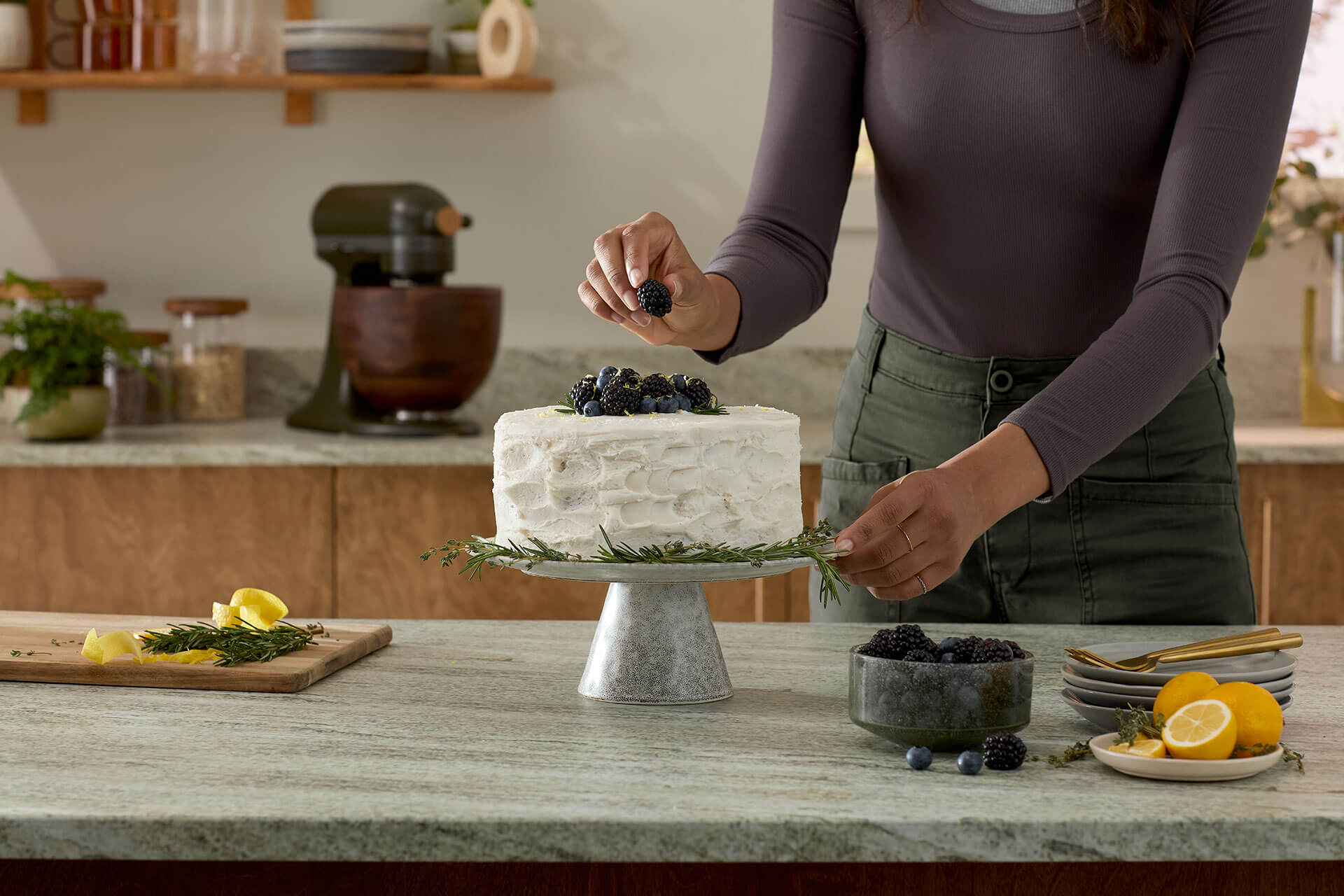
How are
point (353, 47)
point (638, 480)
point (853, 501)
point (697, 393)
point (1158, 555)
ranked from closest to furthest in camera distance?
point (638, 480) < point (697, 393) < point (1158, 555) < point (853, 501) < point (353, 47)

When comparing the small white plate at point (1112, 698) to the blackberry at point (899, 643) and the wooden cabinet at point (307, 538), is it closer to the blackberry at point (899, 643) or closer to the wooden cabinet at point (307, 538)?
the blackberry at point (899, 643)

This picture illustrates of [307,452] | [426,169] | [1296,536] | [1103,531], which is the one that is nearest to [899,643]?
[1103,531]

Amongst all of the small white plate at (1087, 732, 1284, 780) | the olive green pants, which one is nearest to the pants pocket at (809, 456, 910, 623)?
the olive green pants

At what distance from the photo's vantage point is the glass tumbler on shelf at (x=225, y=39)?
2.77 meters

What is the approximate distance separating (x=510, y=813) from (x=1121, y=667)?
480 millimetres

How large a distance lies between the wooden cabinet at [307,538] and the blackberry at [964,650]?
146cm

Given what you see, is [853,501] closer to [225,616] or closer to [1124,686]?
[1124,686]

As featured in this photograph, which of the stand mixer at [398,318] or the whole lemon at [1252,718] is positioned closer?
the whole lemon at [1252,718]

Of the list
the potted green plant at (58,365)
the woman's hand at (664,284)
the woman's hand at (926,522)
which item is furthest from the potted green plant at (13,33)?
the woman's hand at (926,522)

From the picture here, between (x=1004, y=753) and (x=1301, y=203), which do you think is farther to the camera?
(x=1301, y=203)

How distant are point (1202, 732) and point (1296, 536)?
1765 millimetres

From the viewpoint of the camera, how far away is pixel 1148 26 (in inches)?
52.6

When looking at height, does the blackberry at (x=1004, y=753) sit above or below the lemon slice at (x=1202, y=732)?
below

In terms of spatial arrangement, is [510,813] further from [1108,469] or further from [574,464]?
[1108,469]
